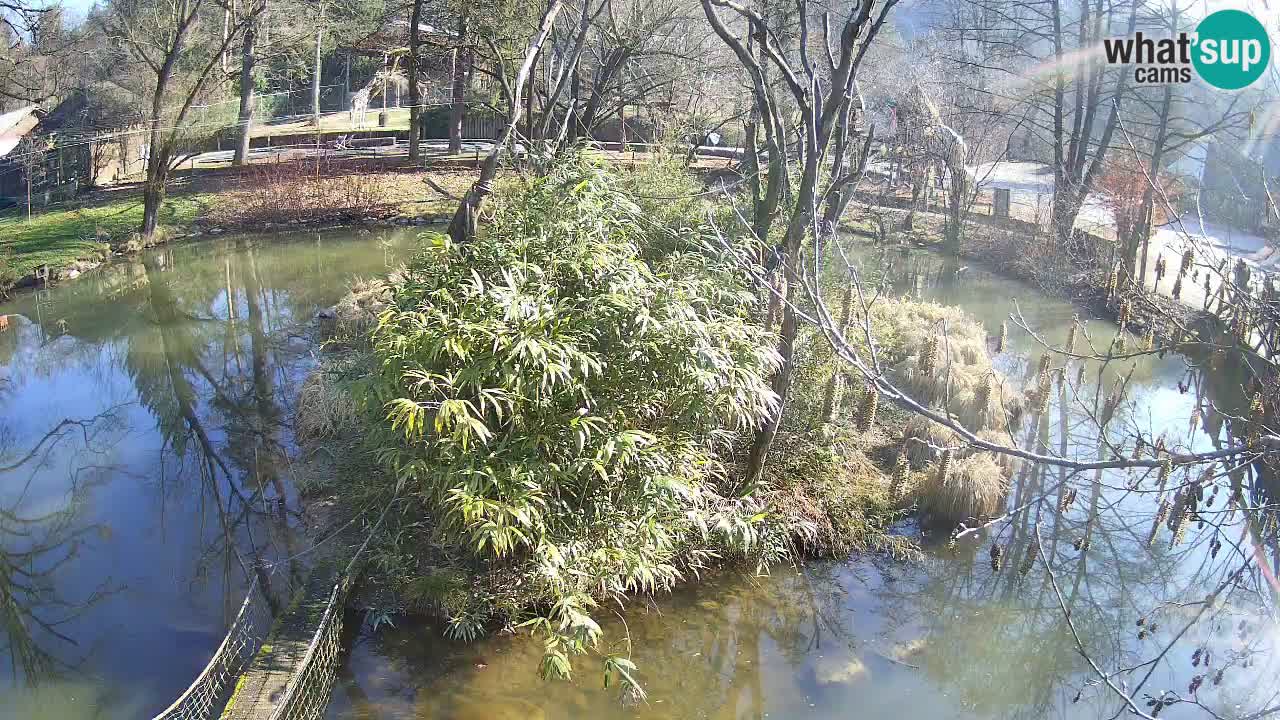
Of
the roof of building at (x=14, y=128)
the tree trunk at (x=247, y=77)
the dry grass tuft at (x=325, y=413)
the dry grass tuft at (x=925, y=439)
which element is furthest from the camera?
the tree trunk at (x=247, y=77)

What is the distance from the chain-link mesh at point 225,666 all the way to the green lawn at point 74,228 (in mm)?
10724

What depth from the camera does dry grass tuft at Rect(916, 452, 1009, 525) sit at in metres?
7.11

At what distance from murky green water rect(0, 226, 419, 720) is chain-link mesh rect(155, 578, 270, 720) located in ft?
0.76

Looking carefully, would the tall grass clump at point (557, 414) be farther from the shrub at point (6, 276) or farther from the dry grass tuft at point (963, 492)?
the shrub at point (6, 276)

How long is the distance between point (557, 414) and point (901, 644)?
271 cm

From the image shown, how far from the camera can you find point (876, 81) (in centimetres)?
2172

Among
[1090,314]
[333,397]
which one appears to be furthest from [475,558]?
[1090,314]

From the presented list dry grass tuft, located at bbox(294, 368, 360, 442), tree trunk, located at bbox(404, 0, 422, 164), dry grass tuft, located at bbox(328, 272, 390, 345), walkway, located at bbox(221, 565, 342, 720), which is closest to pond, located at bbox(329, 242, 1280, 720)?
walkway, located at bbox(221, 565, 342, 720)

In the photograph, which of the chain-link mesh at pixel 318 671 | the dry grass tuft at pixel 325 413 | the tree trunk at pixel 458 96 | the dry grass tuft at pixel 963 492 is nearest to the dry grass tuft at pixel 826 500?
the dry grass tuft at pixel 963 492

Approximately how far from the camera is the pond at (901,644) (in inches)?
213

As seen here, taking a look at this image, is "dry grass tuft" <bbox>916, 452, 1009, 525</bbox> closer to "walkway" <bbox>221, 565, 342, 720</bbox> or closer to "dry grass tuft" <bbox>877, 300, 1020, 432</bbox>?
"dry grass tuft" <bbox>877, 300, 1020, 432</bbox>

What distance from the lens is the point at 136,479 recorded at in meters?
8.01

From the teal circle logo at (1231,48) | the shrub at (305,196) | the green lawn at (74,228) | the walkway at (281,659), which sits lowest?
the walkway at (281,659)

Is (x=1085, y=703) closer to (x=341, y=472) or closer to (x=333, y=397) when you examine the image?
(x=341, y=472)
